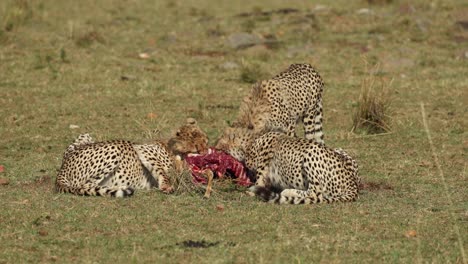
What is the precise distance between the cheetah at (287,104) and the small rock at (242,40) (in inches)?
218

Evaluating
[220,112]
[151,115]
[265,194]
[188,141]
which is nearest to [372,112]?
[220,112]

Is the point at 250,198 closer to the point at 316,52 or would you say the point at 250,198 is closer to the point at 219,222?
the point at 219,222

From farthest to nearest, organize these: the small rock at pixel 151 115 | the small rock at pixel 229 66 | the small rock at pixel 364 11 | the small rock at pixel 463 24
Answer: the small rock at pixel 364 11 → the small rock at pixel 463 24 → the small rock at pixel 229 66 → the small rock at pixel 151 115

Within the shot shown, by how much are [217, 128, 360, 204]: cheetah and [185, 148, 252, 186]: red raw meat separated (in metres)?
0.14

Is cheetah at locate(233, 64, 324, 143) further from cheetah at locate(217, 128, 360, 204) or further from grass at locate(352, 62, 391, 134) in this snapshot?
cheetah at locate(217, 128, 360, 204)

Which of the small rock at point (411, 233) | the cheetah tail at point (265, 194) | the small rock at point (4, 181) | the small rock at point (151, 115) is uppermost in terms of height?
the small rock at point (411, 233)

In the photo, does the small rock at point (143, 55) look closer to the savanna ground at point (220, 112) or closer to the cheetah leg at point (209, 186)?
the savanna ground at point (220, 112)

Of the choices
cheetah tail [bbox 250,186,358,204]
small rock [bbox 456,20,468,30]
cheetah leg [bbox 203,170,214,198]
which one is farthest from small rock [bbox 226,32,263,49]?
cheetah tail [bbox 250,186,358,204]

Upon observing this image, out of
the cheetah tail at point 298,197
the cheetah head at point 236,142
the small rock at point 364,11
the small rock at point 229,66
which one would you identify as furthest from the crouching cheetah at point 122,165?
the small rock at point 364,11

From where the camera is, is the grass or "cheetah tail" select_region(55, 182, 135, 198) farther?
the grass

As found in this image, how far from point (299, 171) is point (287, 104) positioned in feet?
9.44

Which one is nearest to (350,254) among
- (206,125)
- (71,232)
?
Result: (71,232)

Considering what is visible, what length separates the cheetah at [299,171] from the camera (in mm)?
8578

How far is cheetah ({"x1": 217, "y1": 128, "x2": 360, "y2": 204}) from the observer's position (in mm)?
8578
